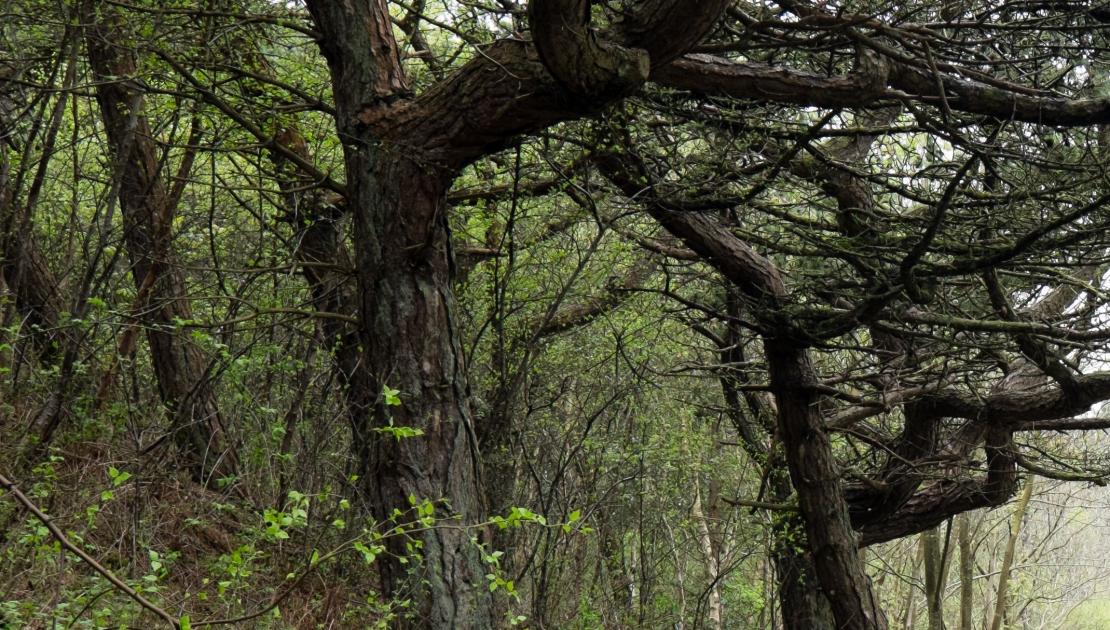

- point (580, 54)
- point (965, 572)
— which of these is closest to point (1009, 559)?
point (965, 572)

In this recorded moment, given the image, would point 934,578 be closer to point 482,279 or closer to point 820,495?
point 820,495

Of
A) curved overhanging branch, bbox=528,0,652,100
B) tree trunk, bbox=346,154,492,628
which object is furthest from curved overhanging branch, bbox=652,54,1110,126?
tree trunk, bbox=346,154,492,628

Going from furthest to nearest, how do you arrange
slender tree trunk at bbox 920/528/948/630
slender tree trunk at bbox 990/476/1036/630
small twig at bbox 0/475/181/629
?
slender tree trunk at bbox 990/476/1036/630 → slender tree trunk at bbox 920/528/948/630 → small twig at bbox 0/475/181/629

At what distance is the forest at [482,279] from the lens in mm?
4094

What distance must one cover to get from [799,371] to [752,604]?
538 centimetres

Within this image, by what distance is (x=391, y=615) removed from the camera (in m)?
3.56

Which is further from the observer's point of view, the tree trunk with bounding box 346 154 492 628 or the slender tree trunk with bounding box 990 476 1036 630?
the slender tree trunk with bounding box 990 476 1036 630

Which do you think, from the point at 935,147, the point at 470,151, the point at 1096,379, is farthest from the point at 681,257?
the point at 470,151

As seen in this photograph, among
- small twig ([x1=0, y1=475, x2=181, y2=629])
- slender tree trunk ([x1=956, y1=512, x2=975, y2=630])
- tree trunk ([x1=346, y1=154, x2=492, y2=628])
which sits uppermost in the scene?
slender tree trunk ([x1=956, y1=512, x2=975, y2=630])

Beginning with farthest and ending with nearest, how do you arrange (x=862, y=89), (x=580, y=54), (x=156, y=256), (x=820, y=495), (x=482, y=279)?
(x=482, y=279), (x=820, y=495), (x=156, y=256), (x=862, y=89), (x=580, y=54)

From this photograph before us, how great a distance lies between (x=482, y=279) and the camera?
24.3 feet

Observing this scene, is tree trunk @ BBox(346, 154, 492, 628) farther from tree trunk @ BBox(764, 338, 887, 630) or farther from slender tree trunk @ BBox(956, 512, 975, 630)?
slender tree trunk @ BBox(956, 512, 975, 630)

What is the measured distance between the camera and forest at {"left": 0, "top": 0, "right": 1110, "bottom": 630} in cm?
409

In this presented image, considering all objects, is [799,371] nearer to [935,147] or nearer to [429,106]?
[935,147]
